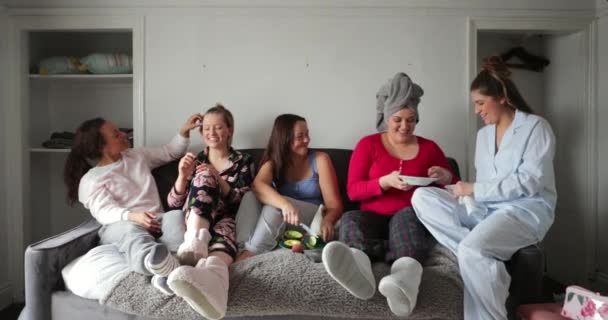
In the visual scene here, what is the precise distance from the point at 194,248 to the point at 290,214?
1.47 feet

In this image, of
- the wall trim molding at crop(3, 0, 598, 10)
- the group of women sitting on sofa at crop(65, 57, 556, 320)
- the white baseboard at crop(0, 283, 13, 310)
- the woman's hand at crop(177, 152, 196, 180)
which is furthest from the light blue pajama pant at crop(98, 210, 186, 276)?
the wall trim molding at crop(3, 0, 598, 10)

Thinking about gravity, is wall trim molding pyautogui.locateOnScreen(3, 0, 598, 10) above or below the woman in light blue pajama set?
above

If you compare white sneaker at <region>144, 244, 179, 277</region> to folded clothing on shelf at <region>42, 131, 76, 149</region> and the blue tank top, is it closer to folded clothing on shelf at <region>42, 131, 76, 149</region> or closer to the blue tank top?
the blue tank top

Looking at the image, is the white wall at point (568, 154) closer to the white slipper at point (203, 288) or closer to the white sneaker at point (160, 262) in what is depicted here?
the white slipper at point (203, 288)

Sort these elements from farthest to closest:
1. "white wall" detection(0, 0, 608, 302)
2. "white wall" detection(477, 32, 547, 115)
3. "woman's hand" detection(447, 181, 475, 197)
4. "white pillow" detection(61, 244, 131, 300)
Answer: "white wall" detection(477, 32, 547, 115) < "white wall" detection(0, 0, 608, 302) < "woman's hand" detection(447, 181, 475, 197) < "white pillow" detection(61, 244, 131, 300)

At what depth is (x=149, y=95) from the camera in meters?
2.50

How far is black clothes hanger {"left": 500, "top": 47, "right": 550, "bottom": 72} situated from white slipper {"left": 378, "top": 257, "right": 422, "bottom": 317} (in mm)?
1952

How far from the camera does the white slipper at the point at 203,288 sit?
1257 mm

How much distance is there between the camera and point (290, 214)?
1.82 meters

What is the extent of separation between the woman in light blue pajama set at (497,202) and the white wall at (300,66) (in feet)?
2.34

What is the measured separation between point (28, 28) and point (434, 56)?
7.36 feet

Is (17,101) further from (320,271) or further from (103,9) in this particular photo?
(320,271)

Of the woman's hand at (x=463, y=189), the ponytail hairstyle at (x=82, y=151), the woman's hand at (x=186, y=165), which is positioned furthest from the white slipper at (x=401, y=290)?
the ponytail hairstyle at (x=82, y=151)

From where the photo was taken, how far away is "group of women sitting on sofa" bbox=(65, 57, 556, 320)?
1.39 m
